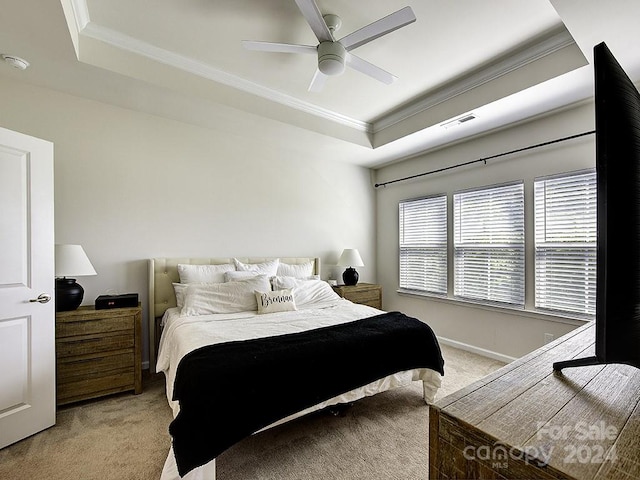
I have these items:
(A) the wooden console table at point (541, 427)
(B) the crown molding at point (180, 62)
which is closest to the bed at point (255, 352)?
(A) the wooden console table at point (541, 427)

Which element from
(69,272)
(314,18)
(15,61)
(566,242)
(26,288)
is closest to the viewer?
(314,18)

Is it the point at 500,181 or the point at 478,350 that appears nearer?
→ the point at 500,181

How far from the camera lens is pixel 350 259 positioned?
4.26 meters

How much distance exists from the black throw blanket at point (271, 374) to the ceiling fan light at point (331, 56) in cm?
194

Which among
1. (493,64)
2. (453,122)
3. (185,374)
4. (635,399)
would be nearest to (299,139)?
(453,122)

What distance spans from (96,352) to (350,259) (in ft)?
9.71

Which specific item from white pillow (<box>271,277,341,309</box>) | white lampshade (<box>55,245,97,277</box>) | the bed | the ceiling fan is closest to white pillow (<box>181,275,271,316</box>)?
the bed

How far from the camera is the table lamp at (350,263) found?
13.9ft

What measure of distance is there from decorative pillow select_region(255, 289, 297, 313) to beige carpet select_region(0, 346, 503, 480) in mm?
996

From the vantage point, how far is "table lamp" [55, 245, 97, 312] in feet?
7.97

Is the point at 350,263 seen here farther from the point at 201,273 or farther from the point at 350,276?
the point at 201,273

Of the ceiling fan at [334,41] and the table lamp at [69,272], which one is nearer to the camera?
the ceiling fan at [334,41]

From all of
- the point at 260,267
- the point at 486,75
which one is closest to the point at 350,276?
the point at 260,267

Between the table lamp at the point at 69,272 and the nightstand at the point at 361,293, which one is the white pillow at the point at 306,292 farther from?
the table lamp at the point at 69,272
